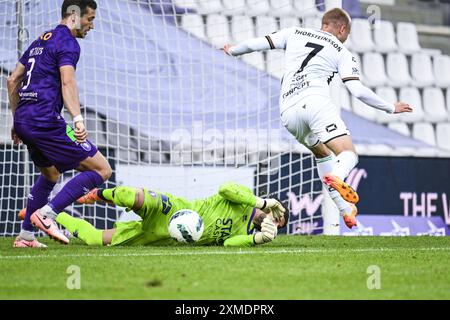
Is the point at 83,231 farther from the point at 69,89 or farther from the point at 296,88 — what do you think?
the point at 296,88

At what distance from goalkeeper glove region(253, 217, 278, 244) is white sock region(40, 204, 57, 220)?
1.55 meters

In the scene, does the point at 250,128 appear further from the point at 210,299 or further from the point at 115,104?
the point at 210,299

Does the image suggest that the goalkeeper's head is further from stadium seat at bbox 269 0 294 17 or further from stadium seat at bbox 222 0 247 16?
stadium seat at bbox 222 0 247 16

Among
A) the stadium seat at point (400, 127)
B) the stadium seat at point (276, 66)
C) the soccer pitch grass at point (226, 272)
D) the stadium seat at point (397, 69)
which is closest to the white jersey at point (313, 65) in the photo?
the soccer pitch grass at point (226, 272)

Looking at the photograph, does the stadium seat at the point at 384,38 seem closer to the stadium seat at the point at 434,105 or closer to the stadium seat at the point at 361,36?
the stadium seat at the point at 361,36

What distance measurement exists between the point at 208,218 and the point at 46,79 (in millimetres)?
1631

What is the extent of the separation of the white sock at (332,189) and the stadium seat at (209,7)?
4477 mm

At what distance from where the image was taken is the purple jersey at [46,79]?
7.04m

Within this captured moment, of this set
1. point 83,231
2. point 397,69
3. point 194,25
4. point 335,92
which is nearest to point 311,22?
point 335,92

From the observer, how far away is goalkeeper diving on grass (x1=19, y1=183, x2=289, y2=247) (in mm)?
7156

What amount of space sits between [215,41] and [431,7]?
7618mm

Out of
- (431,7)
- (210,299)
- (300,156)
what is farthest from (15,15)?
(431,7)

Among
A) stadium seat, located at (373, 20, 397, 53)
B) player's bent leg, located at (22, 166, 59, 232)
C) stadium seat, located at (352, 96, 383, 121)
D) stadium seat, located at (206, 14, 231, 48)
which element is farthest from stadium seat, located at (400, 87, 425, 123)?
player's bent leg, located at (22, 166, 59, 232)
